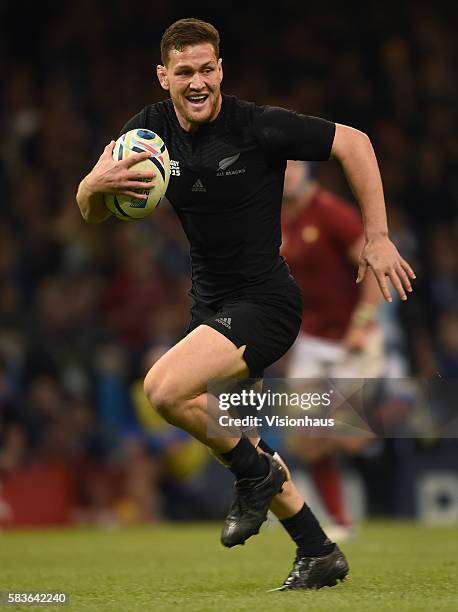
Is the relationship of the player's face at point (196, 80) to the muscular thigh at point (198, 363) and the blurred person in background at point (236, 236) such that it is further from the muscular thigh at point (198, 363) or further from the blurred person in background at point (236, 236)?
the muscular thigh at point (198, 363)

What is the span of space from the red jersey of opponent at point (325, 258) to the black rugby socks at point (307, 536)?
3319 millimetres

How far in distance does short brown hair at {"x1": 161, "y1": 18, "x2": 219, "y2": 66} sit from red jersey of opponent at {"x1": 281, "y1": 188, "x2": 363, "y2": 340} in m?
3.32

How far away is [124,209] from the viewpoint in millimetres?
5227

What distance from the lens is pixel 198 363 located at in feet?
16.6

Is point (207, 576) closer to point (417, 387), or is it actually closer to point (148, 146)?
point (148, 146)

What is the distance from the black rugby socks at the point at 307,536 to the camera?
17.9 feet

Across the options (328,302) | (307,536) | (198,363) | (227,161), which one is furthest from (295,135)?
(328,302)

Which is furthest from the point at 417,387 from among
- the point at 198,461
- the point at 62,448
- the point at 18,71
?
the point at 18,71

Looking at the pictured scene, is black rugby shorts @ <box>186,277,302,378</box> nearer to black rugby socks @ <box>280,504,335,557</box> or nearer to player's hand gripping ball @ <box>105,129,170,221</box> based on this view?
player's hand gripping ball @ <box>105,129,170,221</box>

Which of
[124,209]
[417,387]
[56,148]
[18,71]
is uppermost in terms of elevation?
[18,71]

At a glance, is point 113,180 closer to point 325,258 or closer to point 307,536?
point 307,536

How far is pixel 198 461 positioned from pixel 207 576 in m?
4.53

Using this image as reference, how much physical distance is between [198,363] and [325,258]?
374 cm

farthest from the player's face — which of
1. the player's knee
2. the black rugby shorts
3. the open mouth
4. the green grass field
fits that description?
the green grass field
